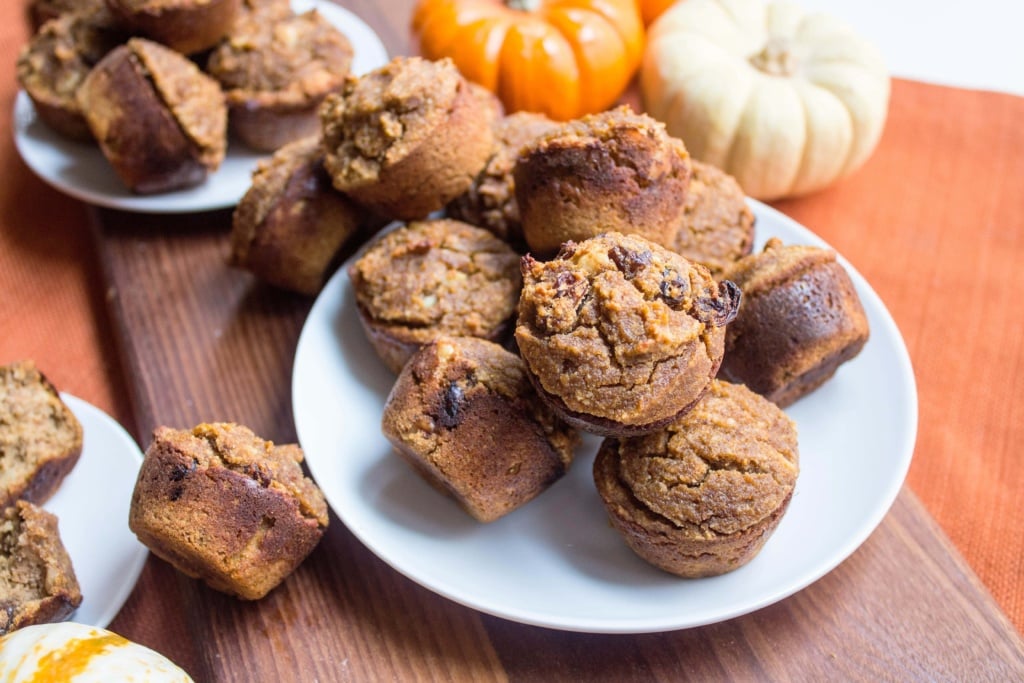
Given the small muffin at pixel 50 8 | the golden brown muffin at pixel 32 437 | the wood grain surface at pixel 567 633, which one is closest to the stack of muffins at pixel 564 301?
the wood grain surface at pixel 567 633

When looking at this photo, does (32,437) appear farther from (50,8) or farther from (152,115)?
(50,8)

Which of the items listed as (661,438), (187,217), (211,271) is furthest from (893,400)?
(187,217)

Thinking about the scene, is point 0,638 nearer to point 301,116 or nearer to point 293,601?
point 293,601

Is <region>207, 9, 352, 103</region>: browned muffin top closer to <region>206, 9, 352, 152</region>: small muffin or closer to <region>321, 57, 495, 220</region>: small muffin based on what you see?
<region>206, 9, 352, 152</region>: small muffin

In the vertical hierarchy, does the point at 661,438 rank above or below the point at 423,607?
above

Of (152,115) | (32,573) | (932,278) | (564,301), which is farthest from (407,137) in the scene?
(932,278)

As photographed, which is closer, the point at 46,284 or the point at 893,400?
the point at 893,400

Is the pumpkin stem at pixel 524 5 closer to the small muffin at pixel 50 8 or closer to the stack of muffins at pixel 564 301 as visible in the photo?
the stack of muffins at pixel 564 301
